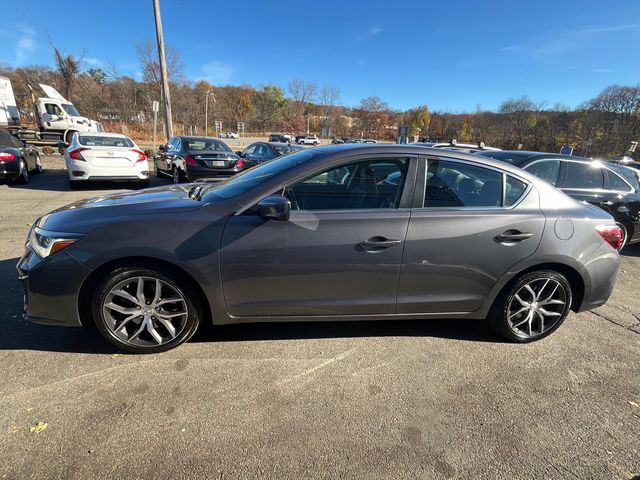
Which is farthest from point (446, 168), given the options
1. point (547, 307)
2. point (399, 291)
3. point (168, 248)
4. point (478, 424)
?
point (168, 248)

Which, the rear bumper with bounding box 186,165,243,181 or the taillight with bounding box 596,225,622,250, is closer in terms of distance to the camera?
the taillight with bounding box 596,225,622,250

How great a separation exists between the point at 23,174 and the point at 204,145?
509 centimetres

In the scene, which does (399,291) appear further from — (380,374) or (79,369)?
(79,369)

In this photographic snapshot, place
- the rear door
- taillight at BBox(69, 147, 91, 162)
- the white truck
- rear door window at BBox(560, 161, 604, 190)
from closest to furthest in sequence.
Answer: the rear door → rear door window at BBox(560, 161, 604, 190) → taillight at BBox(69, 147, 91, 162) → the white truck

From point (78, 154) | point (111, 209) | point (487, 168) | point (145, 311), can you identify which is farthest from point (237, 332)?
point (78, 154)

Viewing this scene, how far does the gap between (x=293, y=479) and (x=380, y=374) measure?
3.45ft

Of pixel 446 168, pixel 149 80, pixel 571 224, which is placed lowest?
pixel 571 224

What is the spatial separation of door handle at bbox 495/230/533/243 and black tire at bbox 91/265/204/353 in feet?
7.79

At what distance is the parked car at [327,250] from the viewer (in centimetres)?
248

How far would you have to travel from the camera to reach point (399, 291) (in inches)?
108

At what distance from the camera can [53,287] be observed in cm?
244

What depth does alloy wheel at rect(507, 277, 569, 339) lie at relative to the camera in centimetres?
301

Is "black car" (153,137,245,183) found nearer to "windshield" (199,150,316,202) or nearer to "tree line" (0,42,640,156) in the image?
"windshield" (199,150,316,202)

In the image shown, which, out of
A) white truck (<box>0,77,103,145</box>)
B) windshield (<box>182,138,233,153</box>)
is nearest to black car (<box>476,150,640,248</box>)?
windshield (<box>182,138,233,153</box>)
